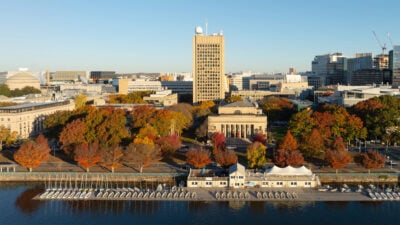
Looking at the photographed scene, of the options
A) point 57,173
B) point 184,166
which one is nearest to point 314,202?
point 184,166

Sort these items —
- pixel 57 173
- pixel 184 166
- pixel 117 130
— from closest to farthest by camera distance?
1. pixel 57 173
2. pixel 184 166
3. pixel 117 130

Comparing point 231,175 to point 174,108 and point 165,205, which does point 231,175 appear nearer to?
point 165,205

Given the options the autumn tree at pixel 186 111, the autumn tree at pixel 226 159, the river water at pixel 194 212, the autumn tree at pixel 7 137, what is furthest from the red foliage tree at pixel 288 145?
the autumn tree at pixel 7 137

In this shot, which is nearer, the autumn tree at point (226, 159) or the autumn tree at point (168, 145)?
the autumn tree at point (226, 159)

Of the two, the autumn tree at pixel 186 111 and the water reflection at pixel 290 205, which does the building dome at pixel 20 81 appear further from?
the water reflection at pixel 290 205

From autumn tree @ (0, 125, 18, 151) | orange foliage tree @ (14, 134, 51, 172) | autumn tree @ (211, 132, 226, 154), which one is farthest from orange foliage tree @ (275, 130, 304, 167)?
autumn tree @ (0, 125, 18, 151)

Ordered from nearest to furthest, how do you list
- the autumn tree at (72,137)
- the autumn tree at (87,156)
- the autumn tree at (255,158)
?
the autumn tree at (87,156)
the autumn tree at (255,158)
the autumn tree at (72,137)

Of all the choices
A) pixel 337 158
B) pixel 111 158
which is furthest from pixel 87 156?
pixel 337 158
